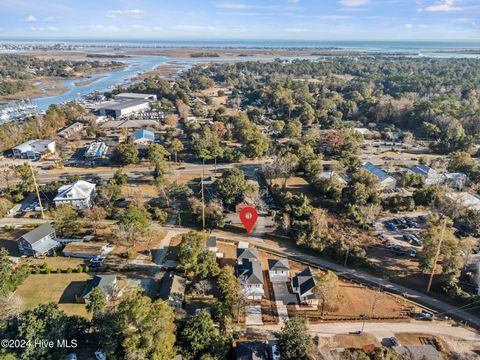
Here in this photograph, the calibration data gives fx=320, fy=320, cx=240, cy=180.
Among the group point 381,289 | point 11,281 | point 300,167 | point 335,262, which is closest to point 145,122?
point 300,167

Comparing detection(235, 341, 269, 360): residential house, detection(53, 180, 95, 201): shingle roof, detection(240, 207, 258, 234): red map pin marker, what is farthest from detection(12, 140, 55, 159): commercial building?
detection(235, 341, 269, 360): residential house

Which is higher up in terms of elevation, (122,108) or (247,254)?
(122,108)

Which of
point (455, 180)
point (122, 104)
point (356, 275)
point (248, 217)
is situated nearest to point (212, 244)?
point (248, 217)

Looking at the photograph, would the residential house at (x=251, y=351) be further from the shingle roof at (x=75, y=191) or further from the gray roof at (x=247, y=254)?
the shingle roof at (x=75, y=191)

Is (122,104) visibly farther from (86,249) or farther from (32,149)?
(86,249)

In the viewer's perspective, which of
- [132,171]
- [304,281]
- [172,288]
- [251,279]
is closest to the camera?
[172,288]

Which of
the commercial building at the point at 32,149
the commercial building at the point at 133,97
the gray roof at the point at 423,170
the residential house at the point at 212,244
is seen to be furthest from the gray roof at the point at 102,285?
the commercial building at the point at 133,97
